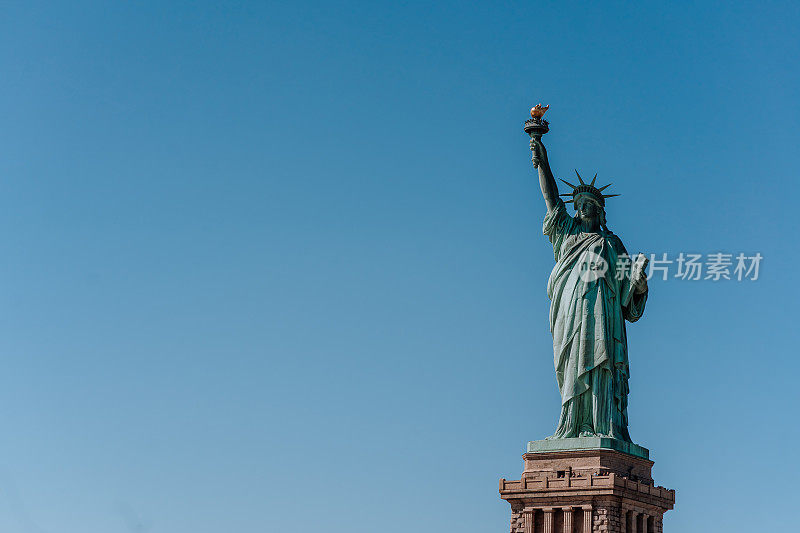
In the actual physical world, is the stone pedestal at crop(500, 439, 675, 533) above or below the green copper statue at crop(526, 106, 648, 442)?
below

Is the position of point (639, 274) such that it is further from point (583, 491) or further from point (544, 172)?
point (583, 491)

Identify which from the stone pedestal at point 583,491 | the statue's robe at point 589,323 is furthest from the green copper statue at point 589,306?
the stone pedestal at point 583,491

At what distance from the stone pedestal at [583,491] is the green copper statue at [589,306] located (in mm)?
693

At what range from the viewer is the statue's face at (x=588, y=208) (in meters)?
41.5

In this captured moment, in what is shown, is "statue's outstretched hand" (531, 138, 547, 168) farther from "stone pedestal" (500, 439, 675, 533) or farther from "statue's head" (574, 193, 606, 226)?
"stone pedestal" (500, 439, 675, 533)

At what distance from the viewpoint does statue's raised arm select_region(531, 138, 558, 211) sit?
4162 centimetres

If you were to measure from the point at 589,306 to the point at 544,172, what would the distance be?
14.9ft

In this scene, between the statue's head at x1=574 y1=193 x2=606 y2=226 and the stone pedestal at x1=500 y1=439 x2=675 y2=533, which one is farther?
the statue's head at x1=574 y1=193 x2=606 y2=226

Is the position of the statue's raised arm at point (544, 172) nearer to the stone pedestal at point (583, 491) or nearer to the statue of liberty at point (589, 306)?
the statue of liberty at point (589, 306)

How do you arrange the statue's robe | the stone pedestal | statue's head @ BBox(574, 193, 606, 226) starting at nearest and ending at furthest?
the stone pedestal → the statue's robe → statue's head @ BBox(574, 193, 606, 226)

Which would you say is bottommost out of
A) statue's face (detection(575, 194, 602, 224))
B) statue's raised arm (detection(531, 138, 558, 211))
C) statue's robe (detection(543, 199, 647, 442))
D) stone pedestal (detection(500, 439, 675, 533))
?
stone pedestal (detection(500, 439, 675, 533))

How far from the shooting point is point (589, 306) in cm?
3994

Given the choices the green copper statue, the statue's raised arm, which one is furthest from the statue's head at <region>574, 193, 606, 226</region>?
the statue's raised arm

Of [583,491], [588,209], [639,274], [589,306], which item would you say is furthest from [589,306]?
[583,491]
